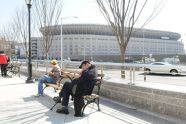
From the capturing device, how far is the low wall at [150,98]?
708cm

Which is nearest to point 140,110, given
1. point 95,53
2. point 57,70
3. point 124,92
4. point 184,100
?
point 124,92

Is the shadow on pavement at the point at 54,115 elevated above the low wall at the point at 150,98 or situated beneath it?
situated beneath

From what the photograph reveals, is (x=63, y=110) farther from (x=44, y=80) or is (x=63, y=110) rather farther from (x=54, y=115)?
(x=44, y=80)

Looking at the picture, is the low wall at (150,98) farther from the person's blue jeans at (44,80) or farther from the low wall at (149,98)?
the person's blue jeans at (44,80)

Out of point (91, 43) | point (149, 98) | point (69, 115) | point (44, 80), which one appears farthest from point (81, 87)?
point (91, 43)

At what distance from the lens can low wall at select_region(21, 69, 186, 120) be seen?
23.2 feet

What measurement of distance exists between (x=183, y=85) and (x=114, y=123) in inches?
86.7

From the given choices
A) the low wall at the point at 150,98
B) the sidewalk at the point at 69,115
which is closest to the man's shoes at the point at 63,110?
the sidewalk at the point at 69,115

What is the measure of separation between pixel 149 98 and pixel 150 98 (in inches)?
1.7

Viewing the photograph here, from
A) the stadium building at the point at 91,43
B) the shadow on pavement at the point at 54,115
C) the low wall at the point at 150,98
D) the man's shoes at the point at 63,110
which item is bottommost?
the shadow on pavement at the point at 54,115

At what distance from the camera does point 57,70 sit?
442 inches

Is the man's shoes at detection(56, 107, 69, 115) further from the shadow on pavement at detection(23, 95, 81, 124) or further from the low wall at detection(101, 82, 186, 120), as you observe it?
the low wall at detection(101, 82, 186, 120)

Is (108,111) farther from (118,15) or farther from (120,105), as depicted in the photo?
(118,15)

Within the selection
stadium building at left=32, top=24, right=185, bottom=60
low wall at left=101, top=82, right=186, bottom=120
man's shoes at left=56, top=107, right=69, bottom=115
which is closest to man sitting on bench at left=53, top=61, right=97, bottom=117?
man's shoes at left=56, top=107, right=69, bottom=115
